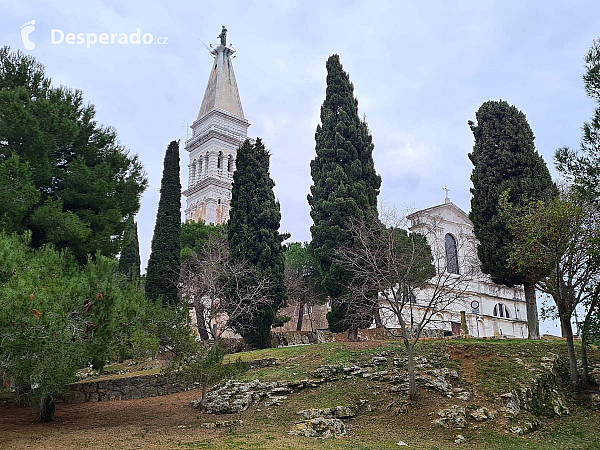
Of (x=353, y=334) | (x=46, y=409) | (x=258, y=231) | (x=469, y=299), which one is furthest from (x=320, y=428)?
(x=469, y=299)

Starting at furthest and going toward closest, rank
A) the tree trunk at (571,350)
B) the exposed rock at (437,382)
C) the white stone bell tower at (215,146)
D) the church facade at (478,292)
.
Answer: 1. the white stone bell tower at (215,146)
2. the church facade at (478,292)
3. the tree trunk at (571,350)
4. the exposed rock at (437,382)

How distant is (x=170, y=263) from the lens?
23.8 m

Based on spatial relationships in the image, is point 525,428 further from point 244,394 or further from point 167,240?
point 167,240

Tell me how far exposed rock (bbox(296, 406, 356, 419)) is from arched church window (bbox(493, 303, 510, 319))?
34.4 m

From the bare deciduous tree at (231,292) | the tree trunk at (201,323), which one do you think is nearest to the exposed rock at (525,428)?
the bare deciduous tree at (231,292)

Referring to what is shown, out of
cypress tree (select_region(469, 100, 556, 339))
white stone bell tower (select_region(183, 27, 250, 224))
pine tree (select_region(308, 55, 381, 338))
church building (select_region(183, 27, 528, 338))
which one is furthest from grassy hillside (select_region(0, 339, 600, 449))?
white stone bell tower (select_region(183, 27, 250, 224))

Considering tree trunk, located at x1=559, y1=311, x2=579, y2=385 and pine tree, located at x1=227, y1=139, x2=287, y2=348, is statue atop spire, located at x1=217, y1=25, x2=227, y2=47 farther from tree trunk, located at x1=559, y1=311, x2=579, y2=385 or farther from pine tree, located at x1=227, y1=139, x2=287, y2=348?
tree trunk, located at x1=559, y1=311, x2=579, y2=385

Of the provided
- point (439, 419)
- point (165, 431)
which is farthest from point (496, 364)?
point (165, 431)

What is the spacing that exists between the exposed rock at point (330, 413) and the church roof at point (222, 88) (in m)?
54.4

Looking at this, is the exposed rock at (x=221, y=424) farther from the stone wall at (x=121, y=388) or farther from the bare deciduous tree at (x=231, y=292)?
the bare deciduous tree at (x=231, y=292)

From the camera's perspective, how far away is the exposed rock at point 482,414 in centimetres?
1244

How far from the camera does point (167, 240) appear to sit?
958 inches

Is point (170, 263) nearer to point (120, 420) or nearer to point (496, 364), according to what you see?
point (120, 420)

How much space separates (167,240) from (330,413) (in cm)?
1405
